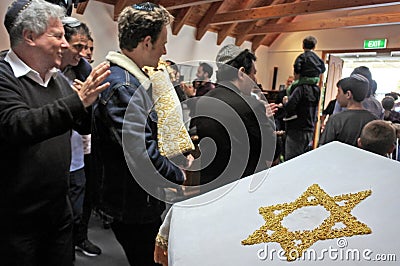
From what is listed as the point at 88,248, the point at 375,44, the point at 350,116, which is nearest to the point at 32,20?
the point at 88,248

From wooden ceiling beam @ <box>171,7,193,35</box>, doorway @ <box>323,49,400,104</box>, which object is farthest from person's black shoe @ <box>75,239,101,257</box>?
doorway @ <box>323,49,400,104</box>

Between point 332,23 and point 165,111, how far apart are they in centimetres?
656

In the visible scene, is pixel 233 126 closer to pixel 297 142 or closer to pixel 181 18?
pixel 297 142

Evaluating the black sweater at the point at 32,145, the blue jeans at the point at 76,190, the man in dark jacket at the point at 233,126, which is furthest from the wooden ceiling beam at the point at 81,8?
the black sweater at the point at 32,145

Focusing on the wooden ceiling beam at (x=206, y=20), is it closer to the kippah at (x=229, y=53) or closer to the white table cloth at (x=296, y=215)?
the kippah at (x=229, y=53)

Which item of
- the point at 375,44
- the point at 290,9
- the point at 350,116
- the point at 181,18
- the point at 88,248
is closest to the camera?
the point at 350,116

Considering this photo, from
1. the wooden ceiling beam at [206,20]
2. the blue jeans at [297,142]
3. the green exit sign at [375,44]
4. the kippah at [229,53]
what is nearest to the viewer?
the kippah at [229,53]

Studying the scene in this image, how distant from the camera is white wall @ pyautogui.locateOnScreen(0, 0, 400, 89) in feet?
17.9

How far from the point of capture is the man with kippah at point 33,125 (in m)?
1.06

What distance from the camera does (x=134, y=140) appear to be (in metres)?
1.13

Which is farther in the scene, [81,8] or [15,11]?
[81,8]

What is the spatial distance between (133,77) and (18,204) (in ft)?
1.72

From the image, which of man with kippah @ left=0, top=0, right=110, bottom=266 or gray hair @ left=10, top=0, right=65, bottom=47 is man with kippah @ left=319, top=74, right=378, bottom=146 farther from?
gray hair @ left=10, top=0, right=65, bottom=47

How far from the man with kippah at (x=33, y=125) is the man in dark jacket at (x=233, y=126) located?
2.27ft
